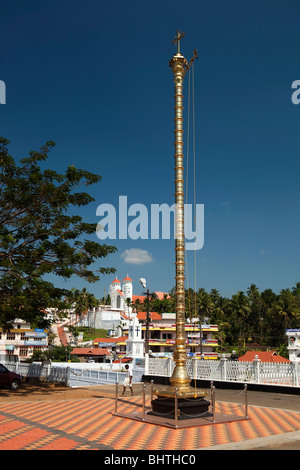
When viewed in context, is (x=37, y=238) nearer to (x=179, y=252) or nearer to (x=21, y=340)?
(x=179, y=252)

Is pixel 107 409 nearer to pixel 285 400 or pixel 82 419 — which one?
pixel 82 419

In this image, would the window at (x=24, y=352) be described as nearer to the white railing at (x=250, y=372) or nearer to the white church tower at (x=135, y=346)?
the white church tower at (x=135, y=346)

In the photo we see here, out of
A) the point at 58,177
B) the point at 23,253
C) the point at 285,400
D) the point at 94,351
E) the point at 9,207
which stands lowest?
the point at 94,351

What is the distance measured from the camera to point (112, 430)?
9641mm

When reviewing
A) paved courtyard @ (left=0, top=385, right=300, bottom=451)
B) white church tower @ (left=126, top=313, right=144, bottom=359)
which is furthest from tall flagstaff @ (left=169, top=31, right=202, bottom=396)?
white church tower @ (left=126, top=313, right=144, bottom=359)

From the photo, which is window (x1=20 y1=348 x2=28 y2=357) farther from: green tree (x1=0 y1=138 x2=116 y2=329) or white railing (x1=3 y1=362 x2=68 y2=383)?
green tree (x1=0 y1=138 x2=116 y2=329)

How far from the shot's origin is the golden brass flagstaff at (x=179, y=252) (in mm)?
11031

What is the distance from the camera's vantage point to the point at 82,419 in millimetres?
11391
